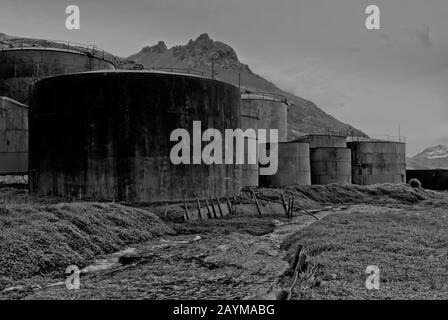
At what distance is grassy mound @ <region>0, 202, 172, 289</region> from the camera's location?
11.4m

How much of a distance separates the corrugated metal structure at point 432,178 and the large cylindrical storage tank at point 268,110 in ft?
61.9

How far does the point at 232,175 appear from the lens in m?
24.4

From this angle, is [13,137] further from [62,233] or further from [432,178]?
[432,178]

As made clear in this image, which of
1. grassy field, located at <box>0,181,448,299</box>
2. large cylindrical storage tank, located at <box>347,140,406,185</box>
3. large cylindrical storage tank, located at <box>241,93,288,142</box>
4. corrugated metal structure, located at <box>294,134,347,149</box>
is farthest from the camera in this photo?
large cylindrical storage tank, located at <box>347,140,406,185</box>

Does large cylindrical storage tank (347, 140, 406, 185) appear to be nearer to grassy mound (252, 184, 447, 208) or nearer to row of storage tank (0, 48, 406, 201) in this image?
grassy mound (252, 184, 447, 208)

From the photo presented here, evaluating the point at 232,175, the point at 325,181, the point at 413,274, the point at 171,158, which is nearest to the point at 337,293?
the point at 413,274

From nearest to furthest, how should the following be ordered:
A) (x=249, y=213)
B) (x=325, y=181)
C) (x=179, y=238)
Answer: (x=179, y=238)
(x=249, y=213)
(x=325, y=181)

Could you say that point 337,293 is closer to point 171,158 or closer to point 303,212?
point 171,158

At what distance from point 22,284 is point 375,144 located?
39.8 metres

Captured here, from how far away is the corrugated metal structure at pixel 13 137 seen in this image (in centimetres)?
2394

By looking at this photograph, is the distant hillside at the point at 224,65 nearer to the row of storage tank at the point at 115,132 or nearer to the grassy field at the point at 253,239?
the row of storage tank at the point at 115,132

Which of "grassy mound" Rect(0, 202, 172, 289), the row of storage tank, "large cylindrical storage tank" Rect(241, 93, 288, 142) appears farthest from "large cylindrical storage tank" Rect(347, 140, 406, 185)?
"grassy mound" Rect(0, 202, 172, 289)

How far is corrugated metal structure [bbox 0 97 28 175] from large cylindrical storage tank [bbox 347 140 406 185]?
100.0 feet

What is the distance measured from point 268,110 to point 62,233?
29.1m
